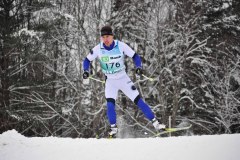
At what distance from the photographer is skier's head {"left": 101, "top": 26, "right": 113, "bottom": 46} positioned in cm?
752

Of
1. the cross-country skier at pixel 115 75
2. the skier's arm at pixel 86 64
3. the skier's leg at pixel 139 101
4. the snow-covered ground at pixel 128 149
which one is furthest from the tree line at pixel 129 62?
the snow-covered ground at pixel 128 149

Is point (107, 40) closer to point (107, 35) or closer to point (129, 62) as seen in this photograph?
point (107, 35)

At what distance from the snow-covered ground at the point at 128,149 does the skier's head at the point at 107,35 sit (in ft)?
7.04

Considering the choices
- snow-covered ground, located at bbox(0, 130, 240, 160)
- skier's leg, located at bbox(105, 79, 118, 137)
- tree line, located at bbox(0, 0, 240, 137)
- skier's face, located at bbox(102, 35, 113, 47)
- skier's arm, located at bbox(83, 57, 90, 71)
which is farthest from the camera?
tree line, located at bbox(0, 0, 240, 137)

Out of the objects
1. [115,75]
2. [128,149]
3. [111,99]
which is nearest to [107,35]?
[115,75]

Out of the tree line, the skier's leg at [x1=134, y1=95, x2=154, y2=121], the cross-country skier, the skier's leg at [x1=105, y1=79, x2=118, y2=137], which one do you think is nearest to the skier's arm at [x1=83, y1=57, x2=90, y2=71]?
the cross-country skier

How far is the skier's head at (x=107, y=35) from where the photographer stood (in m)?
7.52

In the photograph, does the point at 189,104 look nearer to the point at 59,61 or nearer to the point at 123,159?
the point at 59,61

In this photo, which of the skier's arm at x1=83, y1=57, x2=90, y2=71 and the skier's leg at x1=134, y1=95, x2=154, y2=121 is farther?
the skier's arm at x1=83, y1=57, x2=90, y2=71

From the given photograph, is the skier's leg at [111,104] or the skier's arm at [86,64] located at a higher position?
the skier's arm at [86,64]

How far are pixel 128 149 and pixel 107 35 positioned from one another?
8.85 ft

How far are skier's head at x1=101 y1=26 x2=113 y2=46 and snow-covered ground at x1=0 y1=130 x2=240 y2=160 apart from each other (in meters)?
2.15

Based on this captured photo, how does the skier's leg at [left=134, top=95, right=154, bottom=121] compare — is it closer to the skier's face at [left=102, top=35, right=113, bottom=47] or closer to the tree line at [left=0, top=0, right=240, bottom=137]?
the skier's face at [left=102, top=35, right=113, bottom=47]

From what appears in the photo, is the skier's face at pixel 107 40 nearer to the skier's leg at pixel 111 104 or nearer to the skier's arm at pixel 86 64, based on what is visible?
the skier's arm at pixel 86 64
